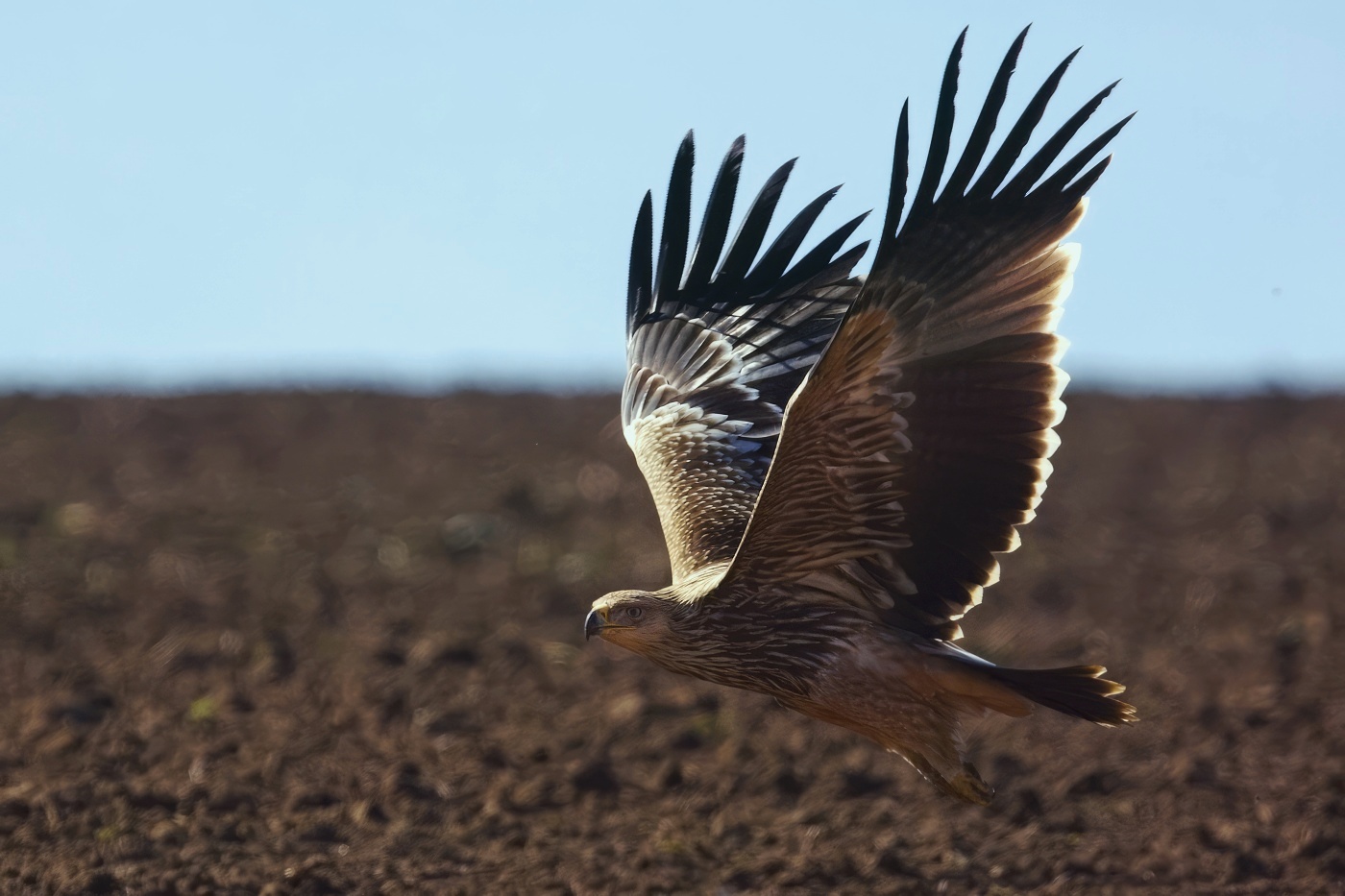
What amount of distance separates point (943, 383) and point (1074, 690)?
3.66 feet

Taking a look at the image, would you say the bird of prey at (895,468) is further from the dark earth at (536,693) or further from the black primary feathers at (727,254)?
the dark earth at (536,693)

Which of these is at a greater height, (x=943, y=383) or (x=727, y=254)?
(x=727, y=254)

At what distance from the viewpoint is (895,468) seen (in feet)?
18.0

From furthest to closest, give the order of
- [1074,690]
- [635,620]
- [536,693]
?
[536,693], [635,620], [1074,690]

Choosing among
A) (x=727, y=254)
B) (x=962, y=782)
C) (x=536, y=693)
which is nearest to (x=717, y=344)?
(x=727, y=254)

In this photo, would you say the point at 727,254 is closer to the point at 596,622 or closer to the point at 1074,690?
the point at 596,622

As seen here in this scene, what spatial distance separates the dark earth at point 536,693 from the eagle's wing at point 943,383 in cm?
234

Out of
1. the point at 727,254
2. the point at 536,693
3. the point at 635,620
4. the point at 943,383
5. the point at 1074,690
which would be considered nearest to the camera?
the point at 943,383

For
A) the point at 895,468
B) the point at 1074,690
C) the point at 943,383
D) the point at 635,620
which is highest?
the point at 943,383

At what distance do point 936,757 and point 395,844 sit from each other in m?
2.90

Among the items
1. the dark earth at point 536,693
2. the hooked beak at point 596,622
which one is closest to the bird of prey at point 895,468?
the hooked beak at point 596,622

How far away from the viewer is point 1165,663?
10.9m

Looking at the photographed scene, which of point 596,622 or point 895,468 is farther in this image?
point 596,622

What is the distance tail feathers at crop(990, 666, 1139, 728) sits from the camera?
18.4ft
